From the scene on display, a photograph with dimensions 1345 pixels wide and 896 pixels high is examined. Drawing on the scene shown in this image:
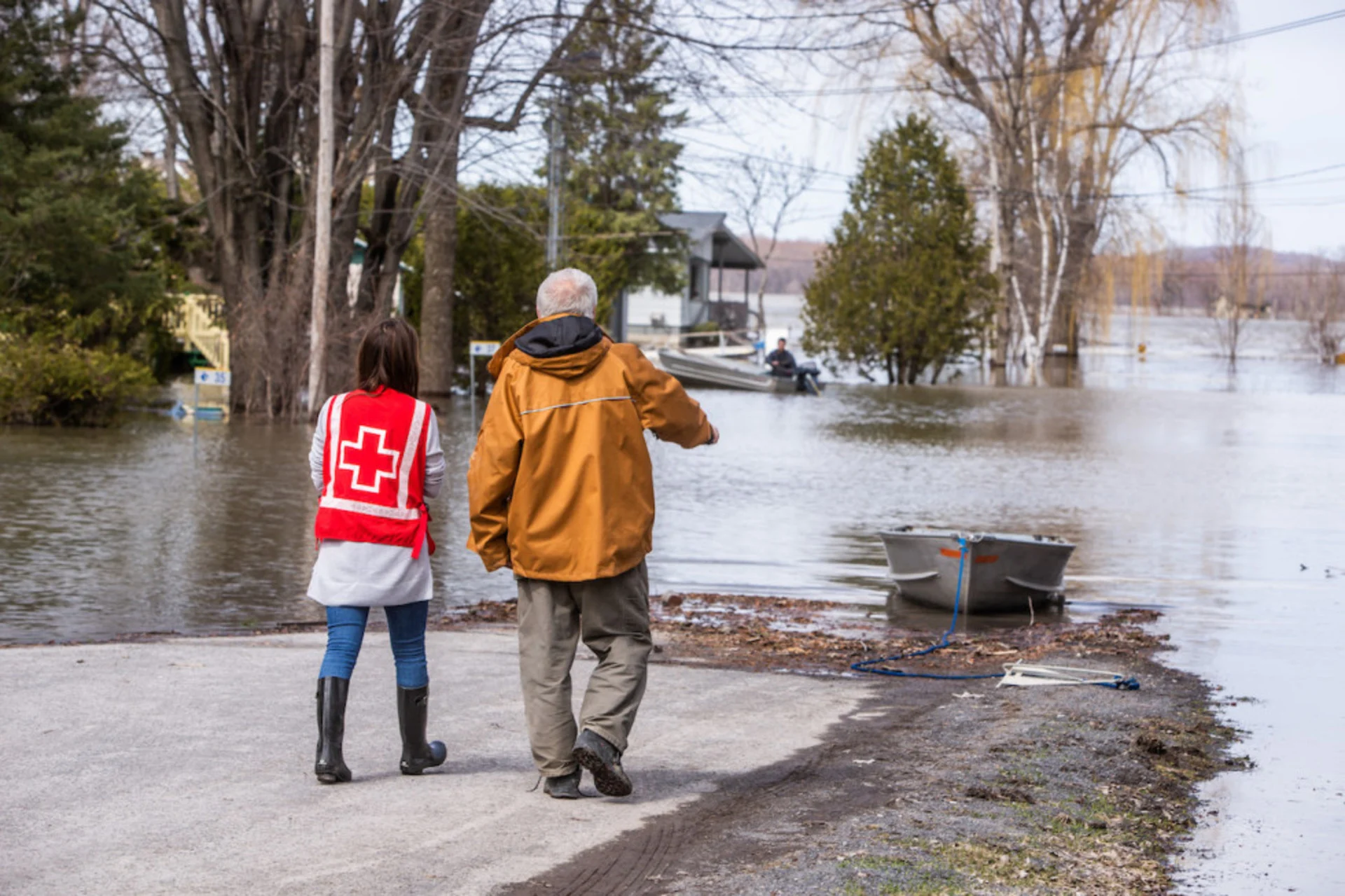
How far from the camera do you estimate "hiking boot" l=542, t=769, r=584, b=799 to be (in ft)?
19.5

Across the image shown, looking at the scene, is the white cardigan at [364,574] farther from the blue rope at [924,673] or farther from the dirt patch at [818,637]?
the blue rope at [924,673]

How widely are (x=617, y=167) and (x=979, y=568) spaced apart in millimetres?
43261

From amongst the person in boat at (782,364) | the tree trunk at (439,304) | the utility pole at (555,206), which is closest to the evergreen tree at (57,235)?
the utility pole at (555,206)

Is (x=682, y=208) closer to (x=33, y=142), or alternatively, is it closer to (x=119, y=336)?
(x=119, y=336)

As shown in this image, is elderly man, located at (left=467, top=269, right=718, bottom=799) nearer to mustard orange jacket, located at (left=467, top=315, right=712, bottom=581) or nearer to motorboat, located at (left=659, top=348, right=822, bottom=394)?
mustard orange jacket, located at (left=467, top=315, right=712, bottom=581)

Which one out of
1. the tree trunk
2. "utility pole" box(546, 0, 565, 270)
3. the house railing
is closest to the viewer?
"utility pole" box(546, 0, 565, 270)

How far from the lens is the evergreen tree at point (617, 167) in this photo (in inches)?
1202

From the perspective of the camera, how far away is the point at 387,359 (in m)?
6.07

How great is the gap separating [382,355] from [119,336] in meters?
27.3

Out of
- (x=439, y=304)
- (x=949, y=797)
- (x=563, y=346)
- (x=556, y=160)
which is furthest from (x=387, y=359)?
(x=439, y=304)

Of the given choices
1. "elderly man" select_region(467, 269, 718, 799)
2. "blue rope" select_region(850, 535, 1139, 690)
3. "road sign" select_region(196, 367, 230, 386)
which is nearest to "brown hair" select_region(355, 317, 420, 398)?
"elderly man" select_region(467, 269, 718, 799)

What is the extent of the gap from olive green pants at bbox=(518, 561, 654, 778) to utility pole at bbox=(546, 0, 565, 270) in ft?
77.0

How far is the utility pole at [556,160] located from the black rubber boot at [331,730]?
77.0 ft

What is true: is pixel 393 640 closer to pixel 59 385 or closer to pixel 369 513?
pixel 369 513
